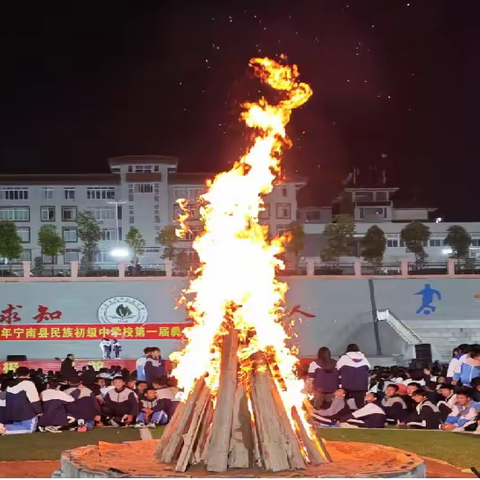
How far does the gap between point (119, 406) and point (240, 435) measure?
5077 mm

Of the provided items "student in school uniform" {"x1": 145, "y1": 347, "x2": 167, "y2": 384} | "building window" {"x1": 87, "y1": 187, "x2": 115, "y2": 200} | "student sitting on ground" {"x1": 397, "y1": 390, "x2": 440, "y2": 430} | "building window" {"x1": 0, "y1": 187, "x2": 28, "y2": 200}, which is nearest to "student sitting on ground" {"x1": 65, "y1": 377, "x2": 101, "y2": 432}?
"student in school uniform" {"x1": 145, "y1": 347, "x2": 167, "y2": 384}

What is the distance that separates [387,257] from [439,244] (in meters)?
3.79

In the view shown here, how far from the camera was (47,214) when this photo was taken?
50625 mm

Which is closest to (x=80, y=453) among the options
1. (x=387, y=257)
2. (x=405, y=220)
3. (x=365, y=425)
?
(x=365, y=425)

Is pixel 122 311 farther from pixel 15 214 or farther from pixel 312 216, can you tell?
pixel 312 216

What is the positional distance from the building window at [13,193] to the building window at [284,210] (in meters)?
15.6

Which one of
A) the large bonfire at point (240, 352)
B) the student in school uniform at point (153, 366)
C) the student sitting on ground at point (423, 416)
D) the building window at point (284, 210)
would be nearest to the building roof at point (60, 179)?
the building window at point (284, 210)

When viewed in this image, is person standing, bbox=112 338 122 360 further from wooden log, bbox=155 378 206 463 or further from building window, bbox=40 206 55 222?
wooden log, bbox=155 378 206 463

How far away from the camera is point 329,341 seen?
107ft

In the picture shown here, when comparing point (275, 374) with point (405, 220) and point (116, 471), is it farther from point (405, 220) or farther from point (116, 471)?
point (405, 220)

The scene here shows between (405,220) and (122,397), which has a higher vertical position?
(405,220)

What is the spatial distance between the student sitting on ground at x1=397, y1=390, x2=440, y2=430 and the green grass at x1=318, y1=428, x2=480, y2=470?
46 centimetres

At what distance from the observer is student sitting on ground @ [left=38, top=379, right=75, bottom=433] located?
449 inches

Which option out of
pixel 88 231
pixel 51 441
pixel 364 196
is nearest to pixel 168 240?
pixel 88 231
